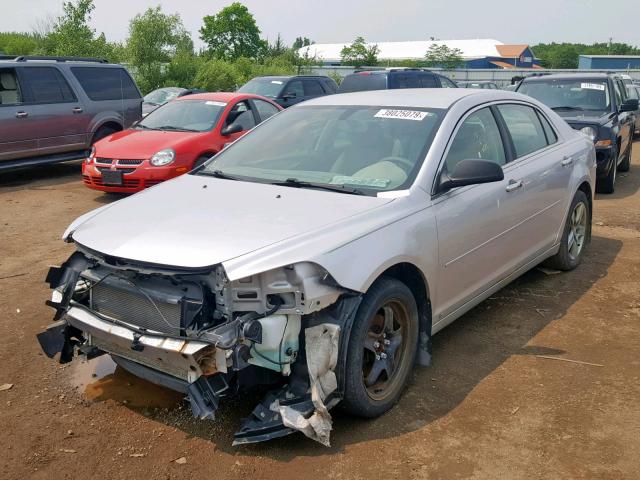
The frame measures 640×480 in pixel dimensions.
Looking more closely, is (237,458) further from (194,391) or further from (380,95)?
(380,95)

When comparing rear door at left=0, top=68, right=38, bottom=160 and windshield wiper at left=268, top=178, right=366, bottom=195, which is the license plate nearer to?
rear door at left=0, top=68, right=38, bottom=160

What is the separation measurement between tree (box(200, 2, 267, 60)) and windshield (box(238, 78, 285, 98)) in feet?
181

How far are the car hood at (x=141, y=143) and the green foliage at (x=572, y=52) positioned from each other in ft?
325

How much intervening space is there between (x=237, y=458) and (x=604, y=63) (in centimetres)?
8152

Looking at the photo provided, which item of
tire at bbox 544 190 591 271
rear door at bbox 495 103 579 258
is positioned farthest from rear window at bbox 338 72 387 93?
rear door at bbox 495 103 579 258

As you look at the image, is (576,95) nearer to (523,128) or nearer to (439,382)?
(523,128)

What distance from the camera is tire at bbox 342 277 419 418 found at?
3.31 metres

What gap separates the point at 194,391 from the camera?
314 cm

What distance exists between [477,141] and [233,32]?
70.1 meters

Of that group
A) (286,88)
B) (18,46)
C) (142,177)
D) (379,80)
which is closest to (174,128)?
(142,177)

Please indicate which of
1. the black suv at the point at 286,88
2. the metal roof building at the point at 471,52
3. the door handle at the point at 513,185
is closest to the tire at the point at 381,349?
the door handle at the point at 513,185

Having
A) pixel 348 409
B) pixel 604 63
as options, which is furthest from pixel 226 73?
pixel 604 63

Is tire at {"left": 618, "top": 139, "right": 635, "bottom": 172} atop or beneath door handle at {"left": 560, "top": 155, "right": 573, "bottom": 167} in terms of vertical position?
beneath

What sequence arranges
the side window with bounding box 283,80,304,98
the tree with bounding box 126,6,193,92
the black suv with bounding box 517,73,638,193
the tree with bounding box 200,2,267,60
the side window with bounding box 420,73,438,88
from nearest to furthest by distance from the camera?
1. the black suv with bounding box 517,73,638,193
2. the side window with bounding box 283,80,304,98
3. the side window with bounding box 420,73,438,88
4. the tree with bounding box 126,6,193,92
5. the tree with bounding box 200,2,267,60
